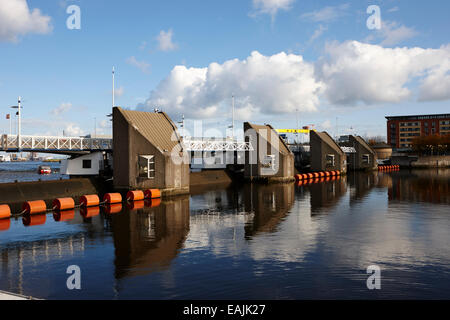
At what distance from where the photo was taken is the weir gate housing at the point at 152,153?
153ft

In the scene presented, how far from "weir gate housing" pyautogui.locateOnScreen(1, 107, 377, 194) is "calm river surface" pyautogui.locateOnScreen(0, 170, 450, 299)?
9087 mm

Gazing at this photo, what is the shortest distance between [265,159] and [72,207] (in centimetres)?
4210

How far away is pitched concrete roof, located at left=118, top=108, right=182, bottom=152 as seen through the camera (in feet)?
159

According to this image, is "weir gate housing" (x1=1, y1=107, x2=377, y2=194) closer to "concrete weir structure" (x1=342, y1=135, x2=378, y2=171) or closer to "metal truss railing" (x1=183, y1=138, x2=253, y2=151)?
"metal truss railing" (x1=183, y1=138, x2=253, y2=151)

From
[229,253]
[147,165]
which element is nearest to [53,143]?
[147,165]

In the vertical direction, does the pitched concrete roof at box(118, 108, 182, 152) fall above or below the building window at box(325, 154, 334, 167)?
above

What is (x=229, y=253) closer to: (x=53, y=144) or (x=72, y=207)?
(x=72, y=207)

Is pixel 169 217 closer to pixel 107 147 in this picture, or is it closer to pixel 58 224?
pixel 58 224

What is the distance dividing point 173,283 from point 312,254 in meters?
8.73

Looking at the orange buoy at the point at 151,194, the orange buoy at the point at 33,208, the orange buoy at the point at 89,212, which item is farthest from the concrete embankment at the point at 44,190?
the orange buoy at the point at 151,194

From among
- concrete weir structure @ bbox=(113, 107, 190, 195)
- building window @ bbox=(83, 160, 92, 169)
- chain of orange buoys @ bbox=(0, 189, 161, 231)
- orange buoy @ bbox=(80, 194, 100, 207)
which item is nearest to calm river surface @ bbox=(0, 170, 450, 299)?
chain of orange buoys @ bbox=(0, 189, 161, 231)

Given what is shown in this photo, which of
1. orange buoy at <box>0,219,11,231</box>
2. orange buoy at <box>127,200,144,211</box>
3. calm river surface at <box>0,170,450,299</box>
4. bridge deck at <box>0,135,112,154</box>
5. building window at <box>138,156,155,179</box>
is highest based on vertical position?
bridge deck at <box>0,135,112,154</box>

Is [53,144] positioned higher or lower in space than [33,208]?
higher

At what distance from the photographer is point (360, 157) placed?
11550cm
